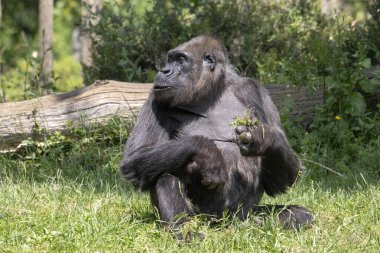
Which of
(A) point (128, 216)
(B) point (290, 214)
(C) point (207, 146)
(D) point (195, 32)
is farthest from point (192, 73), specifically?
(D) point (195, 32)

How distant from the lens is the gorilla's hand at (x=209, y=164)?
17.7 feet

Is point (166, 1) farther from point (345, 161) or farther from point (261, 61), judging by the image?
point (345, 161)

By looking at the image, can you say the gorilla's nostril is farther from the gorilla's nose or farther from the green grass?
the green grass

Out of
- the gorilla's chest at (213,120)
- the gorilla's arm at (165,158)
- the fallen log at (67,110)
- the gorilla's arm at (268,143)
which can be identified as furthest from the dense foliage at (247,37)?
the gorilla's arm at (165,158)

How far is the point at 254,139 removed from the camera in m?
5.23

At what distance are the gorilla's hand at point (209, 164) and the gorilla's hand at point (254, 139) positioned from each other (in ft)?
0.86

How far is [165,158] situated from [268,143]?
71 cm

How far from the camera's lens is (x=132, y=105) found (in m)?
8.24

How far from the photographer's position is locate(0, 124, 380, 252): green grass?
15.9 ft

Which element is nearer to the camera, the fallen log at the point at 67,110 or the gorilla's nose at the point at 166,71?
the gorilla's nose at the point at 166,71

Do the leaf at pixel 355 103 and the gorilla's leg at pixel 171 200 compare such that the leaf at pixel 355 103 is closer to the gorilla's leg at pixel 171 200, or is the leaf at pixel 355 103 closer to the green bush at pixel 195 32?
the green bush at pixel 195 32

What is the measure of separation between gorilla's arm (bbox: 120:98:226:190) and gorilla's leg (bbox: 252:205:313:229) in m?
0.46

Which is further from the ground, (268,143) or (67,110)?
(268,143)

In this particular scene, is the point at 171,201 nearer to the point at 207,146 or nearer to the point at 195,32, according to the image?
the point at 207,146
